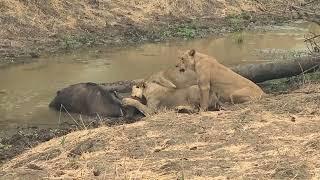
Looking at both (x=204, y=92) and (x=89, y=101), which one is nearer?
(x=204, y=92)

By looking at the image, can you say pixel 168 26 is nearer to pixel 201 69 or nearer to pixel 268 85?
pixel 268 85

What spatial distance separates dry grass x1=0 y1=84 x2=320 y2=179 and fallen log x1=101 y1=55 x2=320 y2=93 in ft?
11.2

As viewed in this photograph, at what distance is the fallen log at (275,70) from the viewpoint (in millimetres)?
12500

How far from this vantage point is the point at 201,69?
1063 cm

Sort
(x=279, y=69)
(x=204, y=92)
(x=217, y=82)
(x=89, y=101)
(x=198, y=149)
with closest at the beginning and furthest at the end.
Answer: (x=198, y=149) → (x=204, y=92) → (x=217, y=82) → (x=89, y=101) → (x=279, y=69)

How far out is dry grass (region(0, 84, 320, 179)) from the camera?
625 cm

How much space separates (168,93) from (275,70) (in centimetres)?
289

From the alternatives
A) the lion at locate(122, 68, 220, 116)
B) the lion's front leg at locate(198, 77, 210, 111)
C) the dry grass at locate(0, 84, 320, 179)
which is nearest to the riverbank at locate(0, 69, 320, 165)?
the lion at locate(122, 68, 220, 116)

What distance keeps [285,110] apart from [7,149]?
402cm

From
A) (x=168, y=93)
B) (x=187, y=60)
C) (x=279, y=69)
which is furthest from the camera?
(x=279, y=69)

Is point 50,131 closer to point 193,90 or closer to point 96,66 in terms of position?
point 193,90

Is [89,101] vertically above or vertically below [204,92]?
below

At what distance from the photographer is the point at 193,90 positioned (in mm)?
10688

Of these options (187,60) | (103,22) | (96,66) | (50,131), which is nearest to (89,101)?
(50,131)
